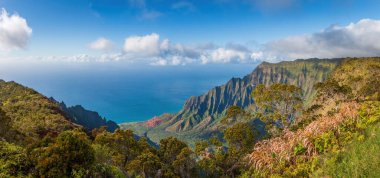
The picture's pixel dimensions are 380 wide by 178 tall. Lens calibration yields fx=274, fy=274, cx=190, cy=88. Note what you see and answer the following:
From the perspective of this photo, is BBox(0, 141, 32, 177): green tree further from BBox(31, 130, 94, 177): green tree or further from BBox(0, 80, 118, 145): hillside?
BBox(0, 80, 118, 145): hillside

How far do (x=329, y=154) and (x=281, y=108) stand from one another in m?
30.2

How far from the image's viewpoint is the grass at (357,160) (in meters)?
8.95

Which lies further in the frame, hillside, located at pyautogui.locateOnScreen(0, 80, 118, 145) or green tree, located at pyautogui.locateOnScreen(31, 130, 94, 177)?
hillside, located at pyautogui.locateOnScreen(0, 80, 118, 145)

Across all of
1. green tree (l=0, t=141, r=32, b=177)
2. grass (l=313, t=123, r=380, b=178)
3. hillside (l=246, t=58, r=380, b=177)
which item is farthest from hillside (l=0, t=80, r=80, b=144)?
grass (l=313, t=123, r=380, b=178)

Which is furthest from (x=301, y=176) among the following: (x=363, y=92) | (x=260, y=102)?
(x=363, y=92)

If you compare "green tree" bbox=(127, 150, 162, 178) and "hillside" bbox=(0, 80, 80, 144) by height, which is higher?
"hillside" bbox=(0, 80, 80, 144)

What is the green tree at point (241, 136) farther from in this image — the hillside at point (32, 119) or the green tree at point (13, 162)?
the hillside at point (32, 119)

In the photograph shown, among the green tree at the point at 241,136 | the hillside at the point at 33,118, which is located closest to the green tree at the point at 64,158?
the green tree at the point at 241,136

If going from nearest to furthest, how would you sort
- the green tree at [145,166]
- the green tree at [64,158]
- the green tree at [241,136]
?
1. the green tree at [64,158]
2. the green tree at [145,166]
3. the green tree at [241,136]

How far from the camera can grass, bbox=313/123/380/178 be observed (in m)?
8.95

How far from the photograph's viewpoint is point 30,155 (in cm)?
1516

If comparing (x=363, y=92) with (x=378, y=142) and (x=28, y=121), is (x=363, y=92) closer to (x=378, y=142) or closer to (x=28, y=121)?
(x=378, y=142)

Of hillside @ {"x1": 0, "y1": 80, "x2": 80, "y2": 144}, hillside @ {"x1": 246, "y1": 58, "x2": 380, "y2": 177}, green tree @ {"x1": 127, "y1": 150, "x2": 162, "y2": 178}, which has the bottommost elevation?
green tree @ {"x1": 127, "y1": 150, "x2": 162, "y2": 178}

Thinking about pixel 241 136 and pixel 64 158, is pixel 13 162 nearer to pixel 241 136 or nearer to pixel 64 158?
pixel 64 158
